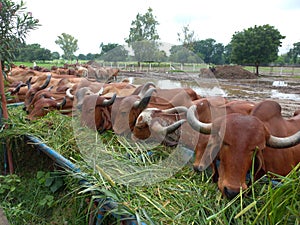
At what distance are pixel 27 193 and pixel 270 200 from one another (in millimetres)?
3582

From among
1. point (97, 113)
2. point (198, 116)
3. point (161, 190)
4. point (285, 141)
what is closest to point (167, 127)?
point (198, 116)

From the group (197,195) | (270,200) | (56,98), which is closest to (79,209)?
(197,195)

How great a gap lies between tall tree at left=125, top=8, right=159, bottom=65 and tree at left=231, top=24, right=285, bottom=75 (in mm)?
26839

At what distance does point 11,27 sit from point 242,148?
467 cm

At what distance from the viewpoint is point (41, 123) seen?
5051mm

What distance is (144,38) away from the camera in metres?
4.18

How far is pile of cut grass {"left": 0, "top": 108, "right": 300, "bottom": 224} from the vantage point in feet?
7.13

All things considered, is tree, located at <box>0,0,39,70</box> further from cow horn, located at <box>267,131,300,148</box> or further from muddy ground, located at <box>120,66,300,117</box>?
cow horn, located at <box>267,131,300,148</box>

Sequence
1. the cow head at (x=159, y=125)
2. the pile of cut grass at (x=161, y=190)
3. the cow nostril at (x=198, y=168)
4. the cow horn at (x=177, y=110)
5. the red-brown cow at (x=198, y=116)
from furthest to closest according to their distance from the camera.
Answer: the cow horn at (x=177, y=110)
the cow head at (x=159, y=125)
the red-brown cow at (x=198, y=116)
the cow nostril at (x=198, y=168)
the pile of cut grass at (x=161, y=190)

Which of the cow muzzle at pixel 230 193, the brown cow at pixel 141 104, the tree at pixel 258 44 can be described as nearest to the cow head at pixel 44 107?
the brown cow at pixel 141 104

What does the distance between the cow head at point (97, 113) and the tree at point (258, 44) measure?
26739mm

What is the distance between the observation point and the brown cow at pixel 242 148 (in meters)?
2.40

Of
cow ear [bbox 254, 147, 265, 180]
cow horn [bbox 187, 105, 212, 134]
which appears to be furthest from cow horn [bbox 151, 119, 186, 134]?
cow ear [bbox 254, 147, 265, 180]

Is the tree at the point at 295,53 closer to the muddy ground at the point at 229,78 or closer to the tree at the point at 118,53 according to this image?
the muddy ground at the point at 229,78
